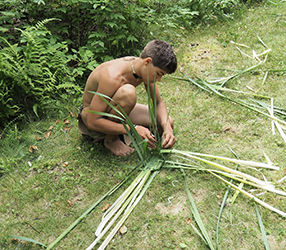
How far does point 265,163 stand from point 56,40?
279 cm

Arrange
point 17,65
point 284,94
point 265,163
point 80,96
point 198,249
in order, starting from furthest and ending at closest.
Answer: point 80,96
point 284,94
point 17,65
point 265,163
point 198,249

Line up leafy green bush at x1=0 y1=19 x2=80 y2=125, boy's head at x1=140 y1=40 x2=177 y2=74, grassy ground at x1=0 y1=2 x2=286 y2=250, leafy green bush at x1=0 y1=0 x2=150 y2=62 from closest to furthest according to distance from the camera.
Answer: grassy ground at x1=0 y1=2 x2=286 y2=250 < boy's head at x1=140 y1=40 x2=177 y2=74 < leafy green bush at x1=0 y1=19 x2=80 y2=125 < leafy green bush at x1=0 y1=0 x2=150 y2=62

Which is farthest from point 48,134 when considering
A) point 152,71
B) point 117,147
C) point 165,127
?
point 152,71

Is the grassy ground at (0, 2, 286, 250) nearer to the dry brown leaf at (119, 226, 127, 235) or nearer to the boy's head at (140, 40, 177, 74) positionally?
the dry brown leaf at (119, 226, 127, 235)

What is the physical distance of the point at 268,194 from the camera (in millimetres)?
2209

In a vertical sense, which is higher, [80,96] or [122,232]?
[80,96]

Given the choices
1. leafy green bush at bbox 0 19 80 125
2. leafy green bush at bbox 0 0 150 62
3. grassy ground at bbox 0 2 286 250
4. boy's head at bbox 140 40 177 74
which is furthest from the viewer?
leafy green bush at bbox 0 0 150 62

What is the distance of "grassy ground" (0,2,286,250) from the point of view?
202 centimetres

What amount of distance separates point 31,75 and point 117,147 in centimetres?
144

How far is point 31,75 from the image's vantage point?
10.6 ft

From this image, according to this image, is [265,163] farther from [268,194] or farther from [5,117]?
[5,117]

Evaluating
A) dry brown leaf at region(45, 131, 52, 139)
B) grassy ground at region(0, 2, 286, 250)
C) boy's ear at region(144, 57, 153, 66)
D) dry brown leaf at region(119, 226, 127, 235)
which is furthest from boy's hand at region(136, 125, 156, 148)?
dry brown leaf at region(45, 131, 52, 139)

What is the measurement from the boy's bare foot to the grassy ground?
7cm

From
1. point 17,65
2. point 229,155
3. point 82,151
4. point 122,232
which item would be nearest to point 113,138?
point 82,151
